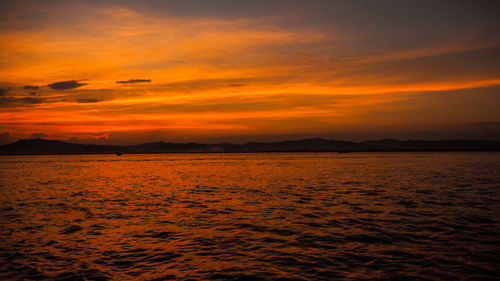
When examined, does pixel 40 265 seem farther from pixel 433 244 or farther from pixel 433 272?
pixel 433 244

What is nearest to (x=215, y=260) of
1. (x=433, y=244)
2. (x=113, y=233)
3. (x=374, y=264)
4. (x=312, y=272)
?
(x=312, y=272)

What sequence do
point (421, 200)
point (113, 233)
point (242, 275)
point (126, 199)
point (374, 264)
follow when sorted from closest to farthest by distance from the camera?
point (242, 275) → point (374, 264) → point (113, 233) → point (421, 200) → point (126, 199)

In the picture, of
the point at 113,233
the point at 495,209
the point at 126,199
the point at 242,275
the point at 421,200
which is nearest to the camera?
the point at 242,275

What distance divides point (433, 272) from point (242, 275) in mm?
7602

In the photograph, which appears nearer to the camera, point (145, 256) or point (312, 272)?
point (312, 272)

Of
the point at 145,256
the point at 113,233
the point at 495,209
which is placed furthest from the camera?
the point at 495,209

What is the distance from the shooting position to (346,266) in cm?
1395

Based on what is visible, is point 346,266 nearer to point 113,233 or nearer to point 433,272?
point 433,272

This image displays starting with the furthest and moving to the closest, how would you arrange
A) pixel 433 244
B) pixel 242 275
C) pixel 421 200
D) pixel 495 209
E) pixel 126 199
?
pixel 126 199 < pixel 421 200 < pixel 495 209 < pixel 433 244 < pixel 242 275

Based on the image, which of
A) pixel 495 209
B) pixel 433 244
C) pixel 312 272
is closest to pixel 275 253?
pixel 312 272

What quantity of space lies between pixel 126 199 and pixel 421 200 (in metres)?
30.4

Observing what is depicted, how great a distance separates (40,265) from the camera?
14.6m

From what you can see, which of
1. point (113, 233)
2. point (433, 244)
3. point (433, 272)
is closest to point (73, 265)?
point (113, 233)

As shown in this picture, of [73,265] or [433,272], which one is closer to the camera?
[433,272]
